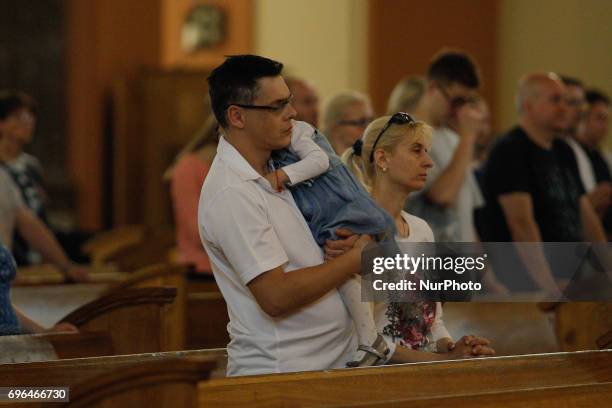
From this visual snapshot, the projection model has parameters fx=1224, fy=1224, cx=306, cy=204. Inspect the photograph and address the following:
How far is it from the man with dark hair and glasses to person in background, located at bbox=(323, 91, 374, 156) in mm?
347

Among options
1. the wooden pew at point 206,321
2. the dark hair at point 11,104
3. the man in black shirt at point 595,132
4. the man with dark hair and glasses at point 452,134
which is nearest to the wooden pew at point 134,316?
the wooden pew at point 206,321

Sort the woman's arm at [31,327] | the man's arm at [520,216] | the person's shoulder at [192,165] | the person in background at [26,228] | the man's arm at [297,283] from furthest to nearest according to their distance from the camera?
the person in background at [26,228]
the person's shoulder at [192,165]
the man's arm at [520,216]
the woman's arm at [31,327]
the man's arm at [297,283]

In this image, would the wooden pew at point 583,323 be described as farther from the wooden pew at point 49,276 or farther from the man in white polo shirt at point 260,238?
the wooden pew at point 49,276

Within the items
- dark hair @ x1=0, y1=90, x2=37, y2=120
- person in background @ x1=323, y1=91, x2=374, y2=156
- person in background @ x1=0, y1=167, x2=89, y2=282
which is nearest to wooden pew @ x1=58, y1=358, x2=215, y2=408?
person in background @ x1=323, y1=91, x2=374, y2=156

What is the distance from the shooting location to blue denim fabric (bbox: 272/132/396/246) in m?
3.12

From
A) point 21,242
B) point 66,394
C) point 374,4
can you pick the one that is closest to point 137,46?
point 374,4

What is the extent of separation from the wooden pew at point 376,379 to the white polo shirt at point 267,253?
0.08m

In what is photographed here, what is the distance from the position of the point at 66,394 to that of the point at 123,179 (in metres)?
9.94

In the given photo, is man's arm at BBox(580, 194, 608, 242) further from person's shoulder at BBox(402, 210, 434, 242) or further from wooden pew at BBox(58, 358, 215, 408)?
wooden pew at BBox(58, 358, 215, 408)

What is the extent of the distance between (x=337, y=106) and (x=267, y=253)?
187cm

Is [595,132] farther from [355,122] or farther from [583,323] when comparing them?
[583,323]

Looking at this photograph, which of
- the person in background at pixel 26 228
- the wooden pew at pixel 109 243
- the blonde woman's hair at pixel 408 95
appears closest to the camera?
the blonde woman's hair at pixel 408 95

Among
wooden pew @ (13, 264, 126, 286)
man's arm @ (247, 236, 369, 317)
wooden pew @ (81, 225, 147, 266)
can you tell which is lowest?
wooden pew @ (81, 225, 147, 266)

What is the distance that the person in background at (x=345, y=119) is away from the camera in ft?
15.3
